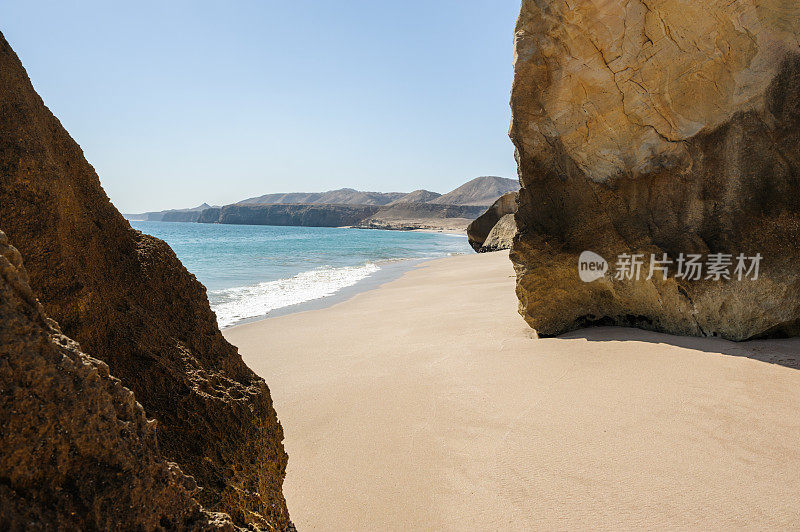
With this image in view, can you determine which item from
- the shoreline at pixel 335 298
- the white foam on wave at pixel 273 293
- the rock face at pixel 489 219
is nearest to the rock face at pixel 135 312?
the shoreline at pixel 335 298

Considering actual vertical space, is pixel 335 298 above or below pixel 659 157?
below

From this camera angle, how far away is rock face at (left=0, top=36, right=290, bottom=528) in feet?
4.62

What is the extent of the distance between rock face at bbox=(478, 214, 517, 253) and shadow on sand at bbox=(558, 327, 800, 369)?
16.6m

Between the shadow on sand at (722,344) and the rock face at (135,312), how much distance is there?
3735 millimetres

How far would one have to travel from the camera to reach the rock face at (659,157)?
3.96 meters

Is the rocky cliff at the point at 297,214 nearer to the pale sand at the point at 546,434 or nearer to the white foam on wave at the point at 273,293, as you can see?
the white foam on wave at the point at 273,293

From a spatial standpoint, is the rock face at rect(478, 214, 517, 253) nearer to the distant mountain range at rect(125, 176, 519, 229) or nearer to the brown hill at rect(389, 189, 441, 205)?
the distant mountain range at rect(125, 176, 519, 229)

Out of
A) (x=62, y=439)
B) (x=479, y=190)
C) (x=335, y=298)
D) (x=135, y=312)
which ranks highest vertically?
(x=479, y=190)

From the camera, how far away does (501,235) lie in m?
22.0

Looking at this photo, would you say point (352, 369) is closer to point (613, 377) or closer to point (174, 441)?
point (613, 377)

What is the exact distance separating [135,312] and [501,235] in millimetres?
21280

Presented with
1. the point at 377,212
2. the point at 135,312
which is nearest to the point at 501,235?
the point at 135,312

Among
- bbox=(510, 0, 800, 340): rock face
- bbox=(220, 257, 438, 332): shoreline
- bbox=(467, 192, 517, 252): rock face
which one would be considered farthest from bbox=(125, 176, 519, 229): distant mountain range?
bbox=(510, 0, 800, 340): rock face

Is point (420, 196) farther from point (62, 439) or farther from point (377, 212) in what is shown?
point (62, 439)
